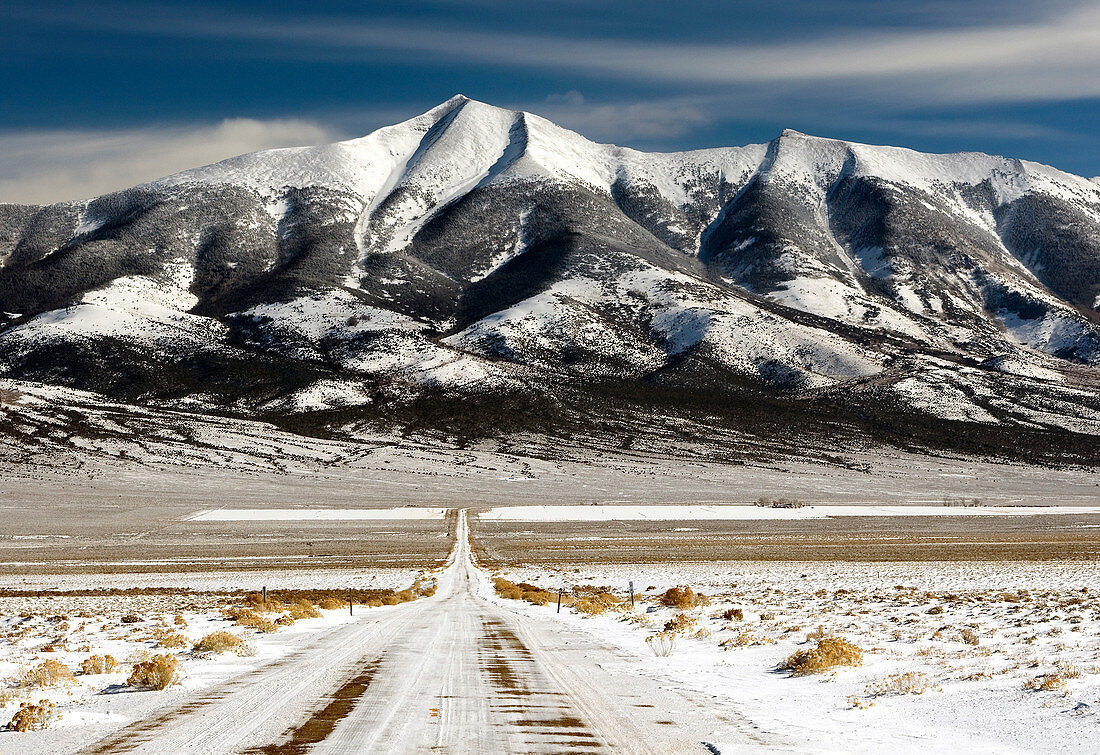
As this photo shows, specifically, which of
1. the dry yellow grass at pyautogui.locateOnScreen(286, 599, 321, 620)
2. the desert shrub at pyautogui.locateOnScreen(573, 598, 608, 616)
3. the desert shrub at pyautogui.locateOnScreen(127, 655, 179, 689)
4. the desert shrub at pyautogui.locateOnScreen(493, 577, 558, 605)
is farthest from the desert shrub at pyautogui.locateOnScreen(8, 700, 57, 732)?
the desert shrub at pyautogui.locateOnScreen(493, 577, 558, 605)

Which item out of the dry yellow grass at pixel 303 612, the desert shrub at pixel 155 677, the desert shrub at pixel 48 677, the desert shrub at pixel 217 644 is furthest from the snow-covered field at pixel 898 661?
the desert shrub at pixel 48 677

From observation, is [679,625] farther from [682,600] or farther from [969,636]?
[682,600]

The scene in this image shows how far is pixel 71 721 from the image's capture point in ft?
29.5

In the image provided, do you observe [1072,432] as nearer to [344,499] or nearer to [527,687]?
[344,499]

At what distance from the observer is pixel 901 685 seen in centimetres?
1102

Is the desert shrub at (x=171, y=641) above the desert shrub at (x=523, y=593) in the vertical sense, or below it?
above

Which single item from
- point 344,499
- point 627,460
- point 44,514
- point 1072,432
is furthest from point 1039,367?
point 44,514

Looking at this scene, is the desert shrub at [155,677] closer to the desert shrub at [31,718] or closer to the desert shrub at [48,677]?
the desert shrub at [48,677]

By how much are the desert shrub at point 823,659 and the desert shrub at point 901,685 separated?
1.14 meters

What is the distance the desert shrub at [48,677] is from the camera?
37.3 ft

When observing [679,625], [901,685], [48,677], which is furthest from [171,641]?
[901,685]

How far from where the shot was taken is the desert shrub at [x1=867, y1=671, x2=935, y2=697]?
10872 mm

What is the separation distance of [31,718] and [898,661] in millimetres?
12395

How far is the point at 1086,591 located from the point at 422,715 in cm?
2728
